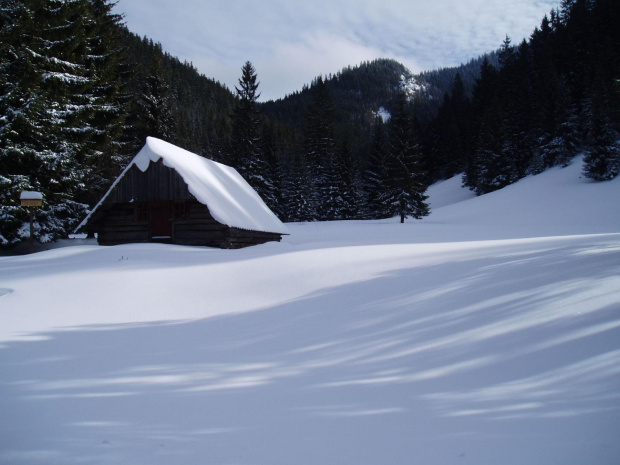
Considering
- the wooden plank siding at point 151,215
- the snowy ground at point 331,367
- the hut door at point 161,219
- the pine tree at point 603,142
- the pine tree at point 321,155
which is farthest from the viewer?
the pine tree at point 321,155

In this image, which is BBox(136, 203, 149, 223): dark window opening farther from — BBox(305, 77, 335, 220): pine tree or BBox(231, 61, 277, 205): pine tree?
BBox(305, 77, 335, 220): pine tree

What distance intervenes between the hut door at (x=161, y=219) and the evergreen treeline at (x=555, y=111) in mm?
35418

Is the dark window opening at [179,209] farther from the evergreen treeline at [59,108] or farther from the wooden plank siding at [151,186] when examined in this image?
the evergreen treeline at [59,108]

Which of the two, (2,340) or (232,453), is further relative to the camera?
(2,340)

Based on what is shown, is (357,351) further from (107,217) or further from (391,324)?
(107,217)

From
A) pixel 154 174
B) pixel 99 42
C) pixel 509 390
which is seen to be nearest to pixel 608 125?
pixel 154 174

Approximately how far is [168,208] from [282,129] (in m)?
69.7

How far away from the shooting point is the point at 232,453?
2.99 meters

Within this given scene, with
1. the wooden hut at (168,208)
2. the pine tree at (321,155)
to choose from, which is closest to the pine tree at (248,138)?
the pine tree at (321,155)

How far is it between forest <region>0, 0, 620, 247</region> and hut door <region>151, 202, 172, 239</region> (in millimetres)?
5266

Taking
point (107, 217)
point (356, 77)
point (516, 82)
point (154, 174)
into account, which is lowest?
point (107, 217)

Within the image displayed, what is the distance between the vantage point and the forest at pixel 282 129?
18.9 metres

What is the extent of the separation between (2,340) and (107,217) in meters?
14.1

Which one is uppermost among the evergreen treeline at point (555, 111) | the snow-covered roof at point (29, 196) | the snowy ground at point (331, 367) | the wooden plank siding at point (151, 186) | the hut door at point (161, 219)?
the evergreen treeline at point (555, 111)
